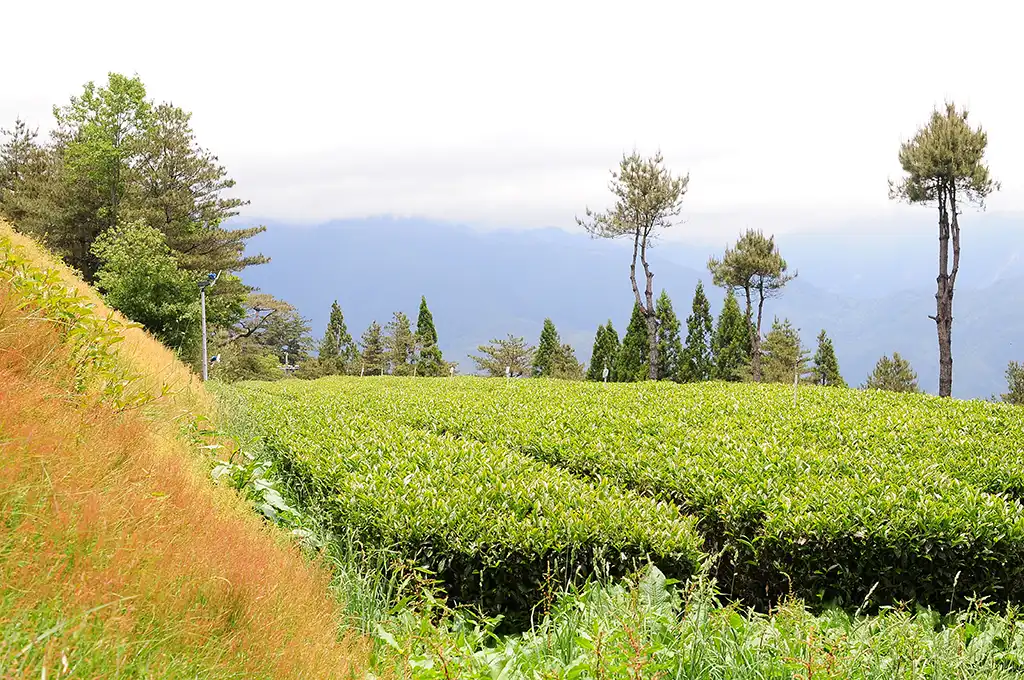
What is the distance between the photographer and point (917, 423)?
26.7 ft

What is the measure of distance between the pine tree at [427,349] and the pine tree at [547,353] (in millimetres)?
6618

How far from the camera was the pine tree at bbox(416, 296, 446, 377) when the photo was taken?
43188 millimetres

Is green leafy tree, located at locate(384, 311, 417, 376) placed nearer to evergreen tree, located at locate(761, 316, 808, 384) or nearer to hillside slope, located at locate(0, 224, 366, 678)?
evergreen tree, located at locate(761, 316, 808, 384)

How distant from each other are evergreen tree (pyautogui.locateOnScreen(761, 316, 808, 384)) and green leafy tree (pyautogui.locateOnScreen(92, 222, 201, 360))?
30837 millimetres

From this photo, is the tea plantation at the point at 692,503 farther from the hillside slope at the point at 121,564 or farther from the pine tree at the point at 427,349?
the pine tree at the point at 427,349

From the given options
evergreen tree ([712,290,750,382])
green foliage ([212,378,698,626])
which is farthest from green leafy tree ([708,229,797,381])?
green foliage ([212,378,698,626])

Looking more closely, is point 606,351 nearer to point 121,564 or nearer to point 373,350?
point 373,350

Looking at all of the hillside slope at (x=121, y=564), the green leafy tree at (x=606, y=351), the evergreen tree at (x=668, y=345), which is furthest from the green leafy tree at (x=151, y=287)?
the evergreen tree at (x=668, y=345)

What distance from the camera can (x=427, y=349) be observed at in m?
44.0

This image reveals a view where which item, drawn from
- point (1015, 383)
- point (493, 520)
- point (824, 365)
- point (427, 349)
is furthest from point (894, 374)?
point (493, 520)

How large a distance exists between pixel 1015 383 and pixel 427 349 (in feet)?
112

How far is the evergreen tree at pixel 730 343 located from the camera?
143 ft

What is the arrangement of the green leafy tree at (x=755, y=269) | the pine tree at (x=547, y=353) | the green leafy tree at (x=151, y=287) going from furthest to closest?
the pine tree at (x=547, y=353) < the green leafy tree at (x=755, y=269) < the green leafy tree at (x=151, y=287)

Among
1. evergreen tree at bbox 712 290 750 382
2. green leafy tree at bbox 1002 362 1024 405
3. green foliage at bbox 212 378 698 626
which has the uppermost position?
evergreen tree at bbox 712 290 750 382
